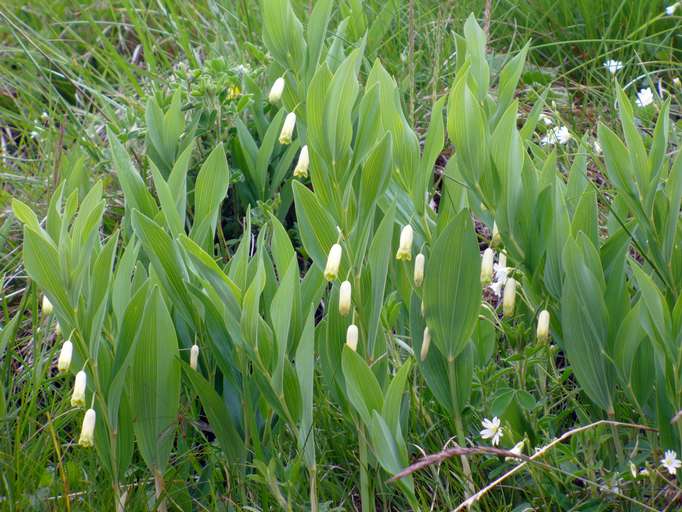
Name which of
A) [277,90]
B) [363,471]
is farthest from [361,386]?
[277,90]

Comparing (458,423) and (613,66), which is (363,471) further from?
(613,66)

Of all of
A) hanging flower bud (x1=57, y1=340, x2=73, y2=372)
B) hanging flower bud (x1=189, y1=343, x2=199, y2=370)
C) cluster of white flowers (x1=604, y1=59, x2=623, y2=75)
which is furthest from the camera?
cluster of white flowers (x1=604, y1=59, x2=623, y2=75)

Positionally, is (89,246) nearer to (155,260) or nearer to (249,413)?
(155,260)

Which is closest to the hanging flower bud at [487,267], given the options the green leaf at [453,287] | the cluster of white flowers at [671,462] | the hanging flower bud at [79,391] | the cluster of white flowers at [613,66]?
the green leaf at [453,287]

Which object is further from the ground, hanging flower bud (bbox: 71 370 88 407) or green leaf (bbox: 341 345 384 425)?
hanging flower bud (bbox: 71 370 88 407)

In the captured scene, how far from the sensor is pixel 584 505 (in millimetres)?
1646

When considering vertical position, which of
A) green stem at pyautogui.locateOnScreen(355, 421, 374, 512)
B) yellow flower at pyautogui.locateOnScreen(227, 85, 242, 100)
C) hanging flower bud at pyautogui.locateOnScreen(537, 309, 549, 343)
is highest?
yellow flower at pyautogui.locateOnScreen(227, 85, 242, 100)

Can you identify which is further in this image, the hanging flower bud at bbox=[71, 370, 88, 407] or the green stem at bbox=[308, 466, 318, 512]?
the green stem at bbox=[308, 466, 318, 512]

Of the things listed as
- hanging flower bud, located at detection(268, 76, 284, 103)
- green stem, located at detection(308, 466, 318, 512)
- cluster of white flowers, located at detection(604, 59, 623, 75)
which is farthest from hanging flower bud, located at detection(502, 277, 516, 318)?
cluster of white flowers, located at detection(604, 59, 623, 75)

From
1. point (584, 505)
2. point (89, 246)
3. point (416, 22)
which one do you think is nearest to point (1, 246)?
point (89, 246)

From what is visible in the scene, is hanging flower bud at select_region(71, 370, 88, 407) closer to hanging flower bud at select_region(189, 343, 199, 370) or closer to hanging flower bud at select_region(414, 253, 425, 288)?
hanging flower bud at select_region(189, 343, 199, 370)

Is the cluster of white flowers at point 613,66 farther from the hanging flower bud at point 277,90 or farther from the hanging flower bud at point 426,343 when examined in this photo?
the hanging flower bud at point 426,343

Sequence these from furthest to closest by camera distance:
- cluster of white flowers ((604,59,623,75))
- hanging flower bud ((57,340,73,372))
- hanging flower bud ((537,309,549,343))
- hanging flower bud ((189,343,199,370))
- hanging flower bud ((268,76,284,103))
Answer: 1. cluster of white flowers ((604,59,623,75))
2. hanging flower bud ((268,76,284,103))
3. hanging flower bud ((189,343,199,370))
4. hanging flower bud ((537,309,549,343))
5. hanging flower bud ((57,340,73,372))

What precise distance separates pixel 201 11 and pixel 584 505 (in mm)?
3104
